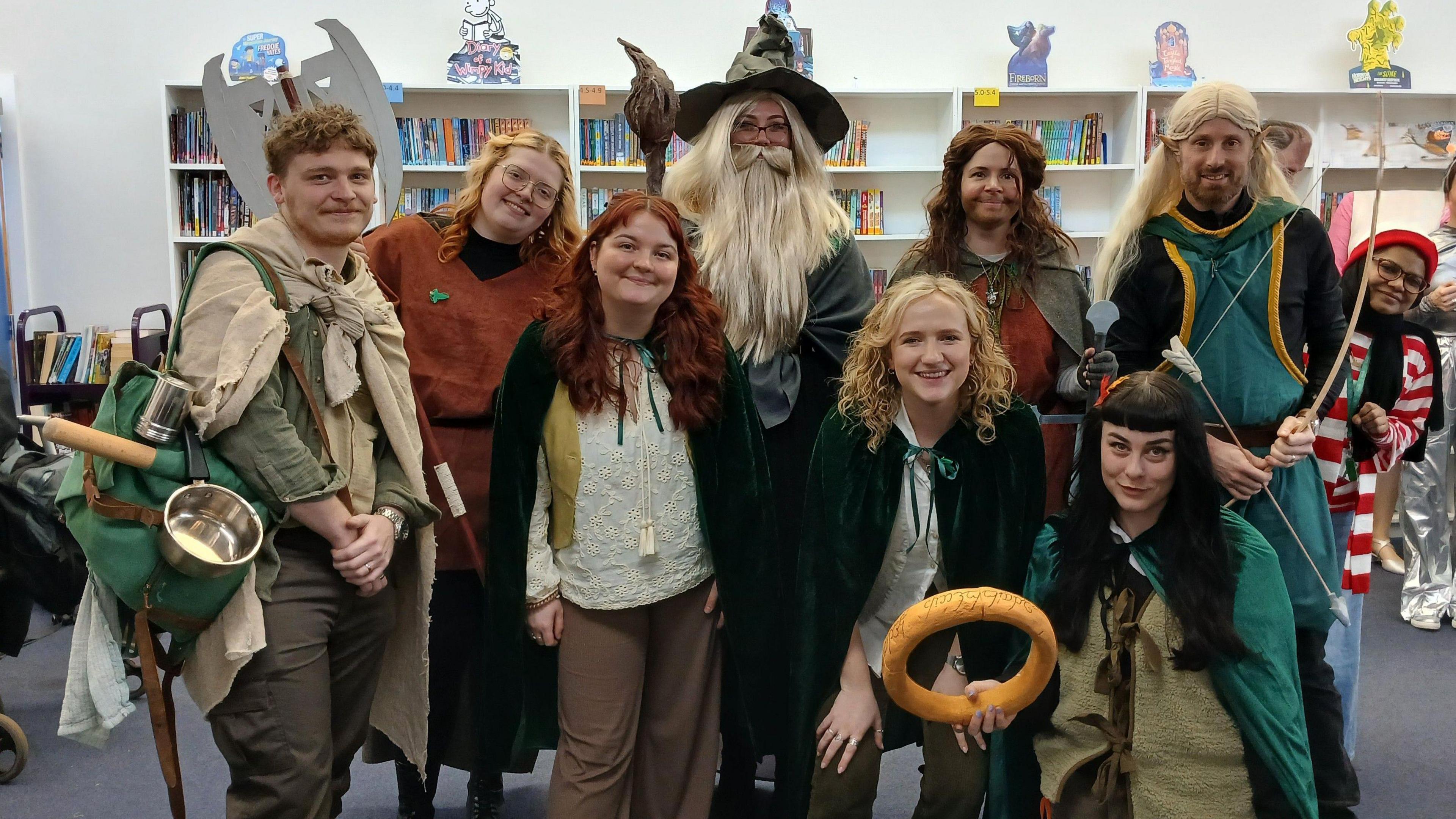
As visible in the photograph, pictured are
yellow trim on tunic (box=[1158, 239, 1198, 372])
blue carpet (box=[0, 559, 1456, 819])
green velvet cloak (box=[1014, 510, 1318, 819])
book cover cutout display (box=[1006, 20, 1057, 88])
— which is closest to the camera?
green velvet cloak (box=[1014, 510, 1318, 819])

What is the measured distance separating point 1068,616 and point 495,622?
1.06 m

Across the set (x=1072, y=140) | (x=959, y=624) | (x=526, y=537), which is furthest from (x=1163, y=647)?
(x=1072, y=140)

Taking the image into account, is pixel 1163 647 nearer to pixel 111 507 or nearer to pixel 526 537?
pixel 526 537

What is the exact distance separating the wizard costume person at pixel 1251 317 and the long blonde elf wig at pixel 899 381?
0.47 metres

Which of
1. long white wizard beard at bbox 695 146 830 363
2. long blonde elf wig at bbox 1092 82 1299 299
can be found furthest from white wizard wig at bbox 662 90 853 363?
long blonde elf wig at bbox 1092 82 1299 299

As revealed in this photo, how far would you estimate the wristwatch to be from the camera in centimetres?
179

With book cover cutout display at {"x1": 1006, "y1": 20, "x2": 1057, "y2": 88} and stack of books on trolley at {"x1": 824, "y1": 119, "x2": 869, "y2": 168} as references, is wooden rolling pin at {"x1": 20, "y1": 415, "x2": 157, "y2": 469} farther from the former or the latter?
book cover cutout display at {"x1": 1006, "y1": 20, "x2": 1057, "y2": 88}

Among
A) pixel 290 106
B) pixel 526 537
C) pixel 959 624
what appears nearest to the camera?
pixel 959 624

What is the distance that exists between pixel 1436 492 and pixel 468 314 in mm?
4240

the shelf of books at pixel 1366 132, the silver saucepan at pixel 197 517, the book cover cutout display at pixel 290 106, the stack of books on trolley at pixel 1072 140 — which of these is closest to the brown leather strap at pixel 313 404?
the silver saucepan at pixel 197 517

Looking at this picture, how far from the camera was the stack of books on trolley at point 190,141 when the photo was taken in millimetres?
5254

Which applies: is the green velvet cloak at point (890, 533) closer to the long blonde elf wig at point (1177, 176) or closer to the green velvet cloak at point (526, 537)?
the green velvet cloak at point (526, 537)

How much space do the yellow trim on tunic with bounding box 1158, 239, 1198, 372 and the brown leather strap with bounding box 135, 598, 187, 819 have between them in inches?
76.6

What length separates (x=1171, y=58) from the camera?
5.79 metres
